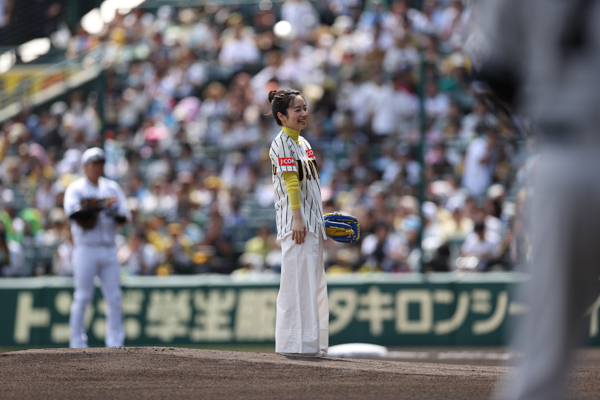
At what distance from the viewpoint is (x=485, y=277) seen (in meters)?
10.7

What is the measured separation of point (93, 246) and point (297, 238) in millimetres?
3375

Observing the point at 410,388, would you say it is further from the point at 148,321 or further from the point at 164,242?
the point at 164,242

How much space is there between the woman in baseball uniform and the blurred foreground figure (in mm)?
4169

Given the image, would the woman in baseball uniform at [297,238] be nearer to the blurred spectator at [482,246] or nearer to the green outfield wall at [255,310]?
the green outfield wall at [255,310]

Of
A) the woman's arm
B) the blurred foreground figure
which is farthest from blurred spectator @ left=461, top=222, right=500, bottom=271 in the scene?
the blurred foreground figure

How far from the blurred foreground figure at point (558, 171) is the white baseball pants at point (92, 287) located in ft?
23.7

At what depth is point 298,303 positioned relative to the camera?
6.38 m

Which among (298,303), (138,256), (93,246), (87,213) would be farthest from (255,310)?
(298,303)

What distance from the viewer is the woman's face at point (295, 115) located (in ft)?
21.8

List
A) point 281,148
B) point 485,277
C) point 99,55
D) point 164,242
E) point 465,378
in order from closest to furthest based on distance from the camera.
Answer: point 465,378 < point 281,148 < point 485,277 < point 164,242 < point 99,55

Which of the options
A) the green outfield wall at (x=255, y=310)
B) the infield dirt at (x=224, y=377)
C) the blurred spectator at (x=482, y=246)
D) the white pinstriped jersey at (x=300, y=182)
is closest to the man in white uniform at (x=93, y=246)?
the green outfield wall at (x=255, y=310)

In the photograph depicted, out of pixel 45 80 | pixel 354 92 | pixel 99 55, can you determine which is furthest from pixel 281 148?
pixel 45 80

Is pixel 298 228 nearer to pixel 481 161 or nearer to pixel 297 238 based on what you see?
pixel 297 238

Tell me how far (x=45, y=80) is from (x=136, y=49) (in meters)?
1.90
